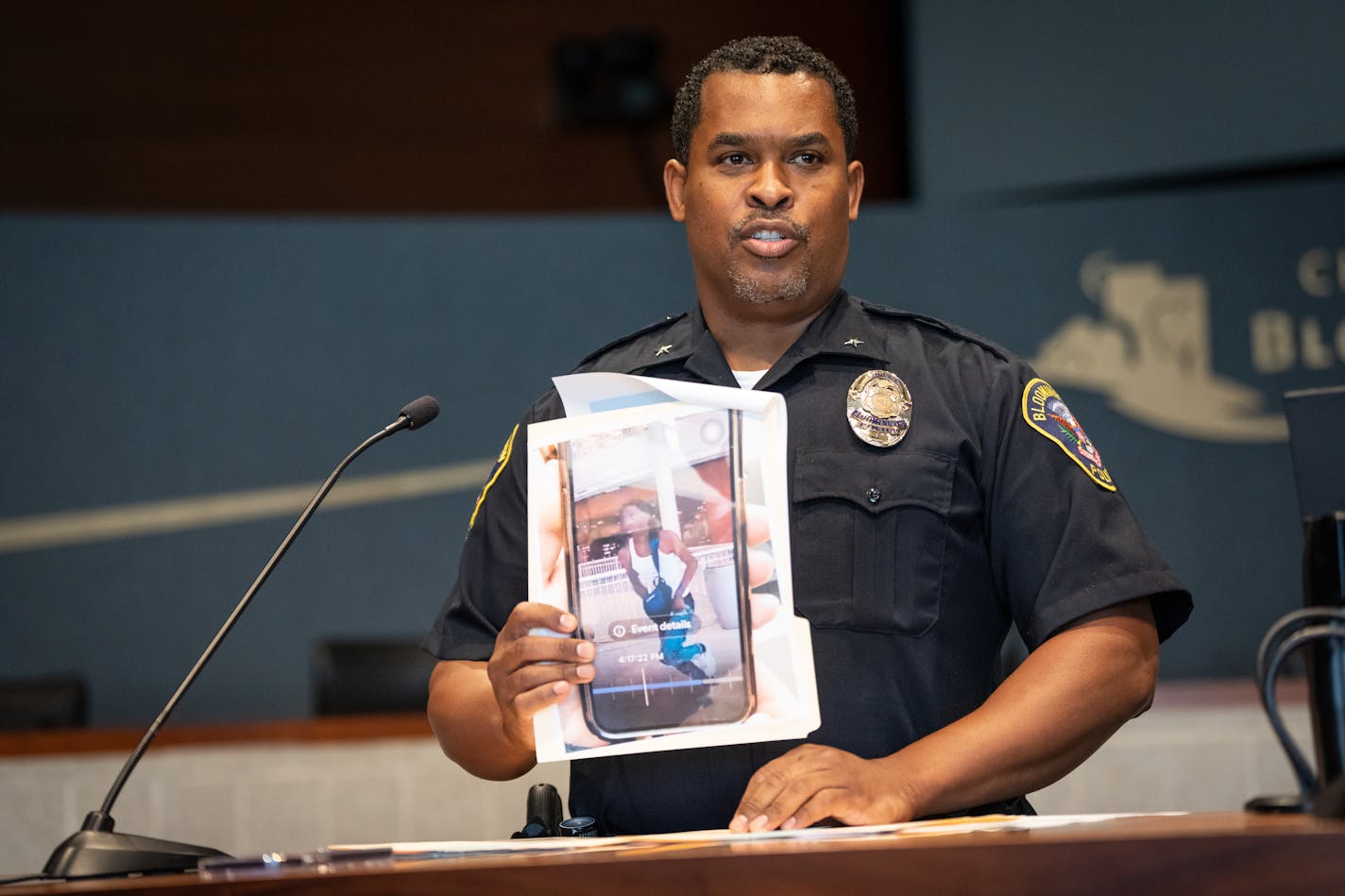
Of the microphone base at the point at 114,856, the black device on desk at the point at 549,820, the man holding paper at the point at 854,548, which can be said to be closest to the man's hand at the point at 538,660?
the man holding paper at the point at 854,548

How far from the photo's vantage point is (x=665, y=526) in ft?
4.49

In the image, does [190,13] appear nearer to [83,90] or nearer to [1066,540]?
[83,90]

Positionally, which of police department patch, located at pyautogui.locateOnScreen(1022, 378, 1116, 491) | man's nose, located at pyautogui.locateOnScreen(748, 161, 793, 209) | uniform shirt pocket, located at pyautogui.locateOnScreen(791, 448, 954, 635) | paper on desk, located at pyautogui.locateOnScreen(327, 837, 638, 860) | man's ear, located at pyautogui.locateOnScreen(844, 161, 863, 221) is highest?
man's ear, located at pyautogui.locateOnScreen(844, 161, 863, 221)

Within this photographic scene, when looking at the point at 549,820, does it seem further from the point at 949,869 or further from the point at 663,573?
the point at 949,869

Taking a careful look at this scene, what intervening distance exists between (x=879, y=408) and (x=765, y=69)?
431mm

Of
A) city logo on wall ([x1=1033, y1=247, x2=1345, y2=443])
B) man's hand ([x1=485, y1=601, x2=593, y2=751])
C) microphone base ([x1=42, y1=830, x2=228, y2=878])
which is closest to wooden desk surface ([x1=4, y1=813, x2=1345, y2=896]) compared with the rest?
microphone base ([x1=42, y1=830, x2=228, y2=878])

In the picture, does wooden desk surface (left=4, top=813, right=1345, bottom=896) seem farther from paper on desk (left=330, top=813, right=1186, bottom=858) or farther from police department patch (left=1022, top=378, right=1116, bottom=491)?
police department patch (left=1022, top=378, right=1116, bottom=491)

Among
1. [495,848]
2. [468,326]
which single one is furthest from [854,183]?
[468,326]

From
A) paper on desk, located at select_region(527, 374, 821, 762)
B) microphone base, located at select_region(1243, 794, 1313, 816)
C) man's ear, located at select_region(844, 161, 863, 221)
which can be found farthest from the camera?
man's ear, located at select_region(844, 161, 863, 221)

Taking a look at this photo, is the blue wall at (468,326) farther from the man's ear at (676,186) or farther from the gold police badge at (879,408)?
the gold police badge at (879,408)

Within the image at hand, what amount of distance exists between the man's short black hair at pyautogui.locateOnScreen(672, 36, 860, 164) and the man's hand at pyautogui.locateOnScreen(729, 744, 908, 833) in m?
0.79

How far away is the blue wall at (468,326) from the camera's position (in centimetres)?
500

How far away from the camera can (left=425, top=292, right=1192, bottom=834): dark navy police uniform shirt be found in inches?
60.9

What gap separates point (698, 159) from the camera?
1.77m
